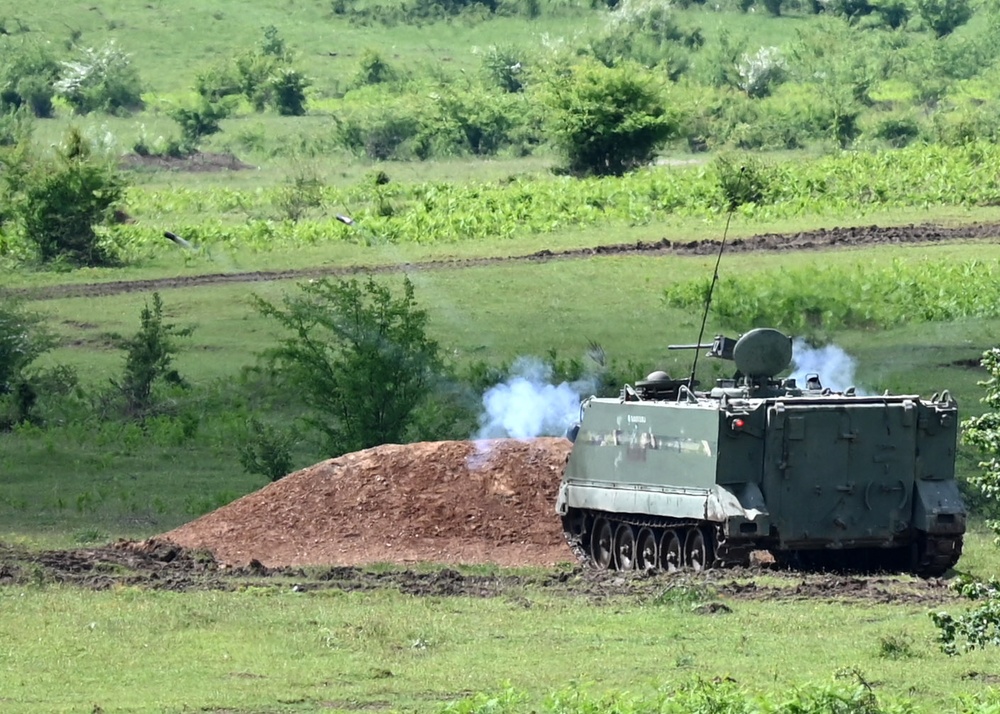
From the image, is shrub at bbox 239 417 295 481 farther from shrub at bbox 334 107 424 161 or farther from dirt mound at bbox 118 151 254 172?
shrub at bbox 334 107 424 161

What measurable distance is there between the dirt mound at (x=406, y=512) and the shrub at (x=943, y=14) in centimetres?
6285

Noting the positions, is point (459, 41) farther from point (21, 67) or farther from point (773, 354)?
point (773, 354)

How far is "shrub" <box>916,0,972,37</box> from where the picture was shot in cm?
8219

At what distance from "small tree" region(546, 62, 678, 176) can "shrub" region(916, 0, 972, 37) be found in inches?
1215

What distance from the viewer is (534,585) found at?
18.7 m

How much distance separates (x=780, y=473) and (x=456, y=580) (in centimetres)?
307

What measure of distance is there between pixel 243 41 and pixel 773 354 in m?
60.9

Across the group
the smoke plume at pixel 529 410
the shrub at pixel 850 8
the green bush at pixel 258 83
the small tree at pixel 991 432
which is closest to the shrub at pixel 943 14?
the shrub at pixel 850 8

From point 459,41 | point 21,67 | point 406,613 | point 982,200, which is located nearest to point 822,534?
point 406,613

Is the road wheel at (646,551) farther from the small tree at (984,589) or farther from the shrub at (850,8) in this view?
the shrub at (850,8)

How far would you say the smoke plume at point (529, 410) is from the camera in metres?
25.4

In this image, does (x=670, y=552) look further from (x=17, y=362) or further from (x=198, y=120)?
(x=198, y=120)

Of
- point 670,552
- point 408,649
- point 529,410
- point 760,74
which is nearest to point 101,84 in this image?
point 760,74

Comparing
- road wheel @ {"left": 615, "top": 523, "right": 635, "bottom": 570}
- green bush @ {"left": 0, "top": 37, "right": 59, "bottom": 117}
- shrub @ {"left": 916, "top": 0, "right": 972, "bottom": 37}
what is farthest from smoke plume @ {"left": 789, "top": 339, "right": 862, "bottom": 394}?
shrub @ {"left": 916, "top": 0, "right": 972, "bottom": 37}
